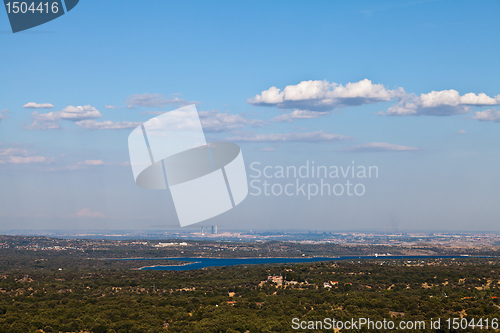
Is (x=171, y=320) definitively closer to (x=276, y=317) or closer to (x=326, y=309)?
(x=276, y=317)

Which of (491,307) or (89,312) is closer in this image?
(491,307)

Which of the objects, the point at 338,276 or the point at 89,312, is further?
the point at 338,276

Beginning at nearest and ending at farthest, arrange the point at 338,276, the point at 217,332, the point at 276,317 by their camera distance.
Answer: the point at 217,332
the point at 276,317
the point at 338,276

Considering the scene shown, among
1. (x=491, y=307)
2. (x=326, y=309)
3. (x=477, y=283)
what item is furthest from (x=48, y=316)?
(x=477, y=283)

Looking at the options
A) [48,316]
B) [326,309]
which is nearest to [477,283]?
[326,309]

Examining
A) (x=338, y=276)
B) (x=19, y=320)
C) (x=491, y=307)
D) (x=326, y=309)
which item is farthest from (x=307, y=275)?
(x=19, y=320)

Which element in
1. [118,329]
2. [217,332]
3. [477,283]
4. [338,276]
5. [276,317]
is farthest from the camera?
[338,276]

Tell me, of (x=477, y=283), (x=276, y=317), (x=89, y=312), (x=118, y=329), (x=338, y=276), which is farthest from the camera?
(x=338, y=276)

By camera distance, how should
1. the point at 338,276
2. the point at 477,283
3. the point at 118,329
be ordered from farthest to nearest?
the point at 338,276
the point at 477,283
the point at 118,329

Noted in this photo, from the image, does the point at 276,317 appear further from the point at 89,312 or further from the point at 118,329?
the point at 89,312
